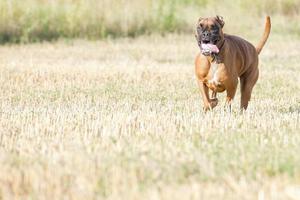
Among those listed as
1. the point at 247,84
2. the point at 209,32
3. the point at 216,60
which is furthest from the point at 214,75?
the point at 247,84

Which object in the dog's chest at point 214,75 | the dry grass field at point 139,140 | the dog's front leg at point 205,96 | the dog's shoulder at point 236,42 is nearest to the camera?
the dry grass field at point 139,140

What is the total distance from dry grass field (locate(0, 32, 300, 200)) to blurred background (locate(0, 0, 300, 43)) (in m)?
7.01

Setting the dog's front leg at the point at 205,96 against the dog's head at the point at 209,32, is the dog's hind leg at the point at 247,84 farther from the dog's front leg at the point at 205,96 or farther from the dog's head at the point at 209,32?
the dog's head at the point at 209,32

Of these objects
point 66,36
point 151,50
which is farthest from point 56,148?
point 66,36

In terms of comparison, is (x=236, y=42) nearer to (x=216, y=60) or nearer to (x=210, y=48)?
(x=216, y=60)

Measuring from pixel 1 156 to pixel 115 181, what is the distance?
1.24 m

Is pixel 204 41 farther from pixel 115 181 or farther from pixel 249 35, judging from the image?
pixel 249 35

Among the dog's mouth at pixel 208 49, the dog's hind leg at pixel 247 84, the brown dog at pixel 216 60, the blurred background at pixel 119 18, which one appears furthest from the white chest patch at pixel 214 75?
the blurred background at pixel 119 18

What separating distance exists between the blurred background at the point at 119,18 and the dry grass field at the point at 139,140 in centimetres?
701

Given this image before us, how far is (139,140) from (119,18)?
628 inches

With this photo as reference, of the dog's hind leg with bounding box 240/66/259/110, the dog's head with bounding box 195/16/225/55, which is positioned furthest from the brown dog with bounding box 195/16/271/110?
the dog's hind leg with bounding box 240/66/259/110

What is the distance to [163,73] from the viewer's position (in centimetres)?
1524

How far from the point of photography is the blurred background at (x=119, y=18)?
2172 cm

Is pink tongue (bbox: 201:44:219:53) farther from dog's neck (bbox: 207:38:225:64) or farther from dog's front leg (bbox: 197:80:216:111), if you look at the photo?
dog's front leg (bbox: 197:80:216:111)
